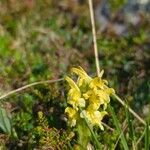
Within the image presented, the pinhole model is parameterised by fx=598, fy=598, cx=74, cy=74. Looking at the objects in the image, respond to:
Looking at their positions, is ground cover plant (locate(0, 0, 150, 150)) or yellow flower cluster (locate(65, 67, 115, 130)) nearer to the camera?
yellow flower cluster (locate(65, 67, 115, 130))

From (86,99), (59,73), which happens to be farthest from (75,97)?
(59,73)

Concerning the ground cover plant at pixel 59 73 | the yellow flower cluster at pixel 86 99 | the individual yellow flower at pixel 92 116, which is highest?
the yellow flower cluster at pixel 86 99

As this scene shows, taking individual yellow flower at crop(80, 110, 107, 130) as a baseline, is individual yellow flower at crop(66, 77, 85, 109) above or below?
above

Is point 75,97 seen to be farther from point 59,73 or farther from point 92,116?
point 59,73

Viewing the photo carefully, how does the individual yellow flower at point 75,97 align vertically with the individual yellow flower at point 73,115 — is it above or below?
above

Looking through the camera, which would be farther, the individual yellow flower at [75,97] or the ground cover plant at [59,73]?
the ground cover plant at [59,73]

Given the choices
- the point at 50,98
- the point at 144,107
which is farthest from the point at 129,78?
the point at 50,98
